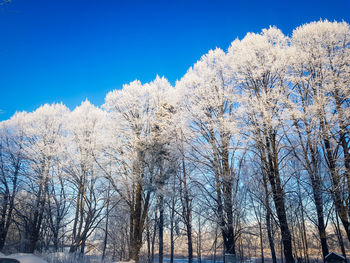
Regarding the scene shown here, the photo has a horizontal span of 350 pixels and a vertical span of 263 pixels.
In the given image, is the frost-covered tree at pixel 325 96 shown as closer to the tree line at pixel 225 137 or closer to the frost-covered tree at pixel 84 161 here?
the tree line at pixel 225 137

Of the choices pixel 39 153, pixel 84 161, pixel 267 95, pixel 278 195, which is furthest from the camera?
pixel 39 153

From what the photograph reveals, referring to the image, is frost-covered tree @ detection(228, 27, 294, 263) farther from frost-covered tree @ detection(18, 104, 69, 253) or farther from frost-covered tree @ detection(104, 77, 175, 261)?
frost-covered tree @ detection(18, 104, 69, 253)

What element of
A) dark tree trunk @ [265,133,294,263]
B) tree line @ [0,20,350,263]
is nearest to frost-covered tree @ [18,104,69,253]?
tree line @ [0,20,350,263]

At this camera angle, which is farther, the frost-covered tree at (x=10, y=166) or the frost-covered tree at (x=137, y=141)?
the frost-covered tree at (x=10, y=166)

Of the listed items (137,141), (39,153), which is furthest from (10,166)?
(137,141)

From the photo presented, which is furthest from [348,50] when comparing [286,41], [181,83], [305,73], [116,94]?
[116,94]

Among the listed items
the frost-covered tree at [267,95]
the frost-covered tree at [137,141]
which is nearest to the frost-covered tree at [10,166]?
the frost-covered tree at [137,141]

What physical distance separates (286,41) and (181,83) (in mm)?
5887

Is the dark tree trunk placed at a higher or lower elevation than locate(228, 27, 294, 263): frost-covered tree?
lower

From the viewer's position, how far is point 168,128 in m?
13.0

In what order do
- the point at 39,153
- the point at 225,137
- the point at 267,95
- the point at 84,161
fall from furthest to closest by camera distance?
the point at 39,153, the point at 84,161, the point at 225,137, the point at 267,95

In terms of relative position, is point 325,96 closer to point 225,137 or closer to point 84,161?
point 225,137

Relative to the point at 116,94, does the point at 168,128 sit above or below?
below

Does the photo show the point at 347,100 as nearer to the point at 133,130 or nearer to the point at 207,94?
the point at 207,94
